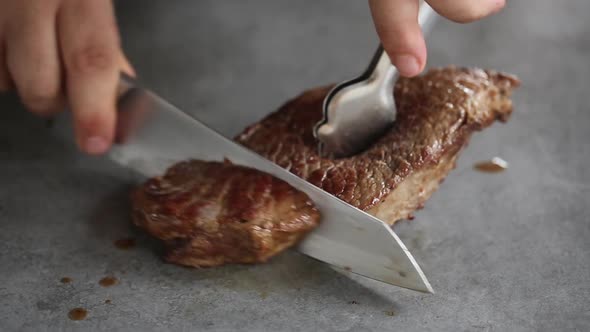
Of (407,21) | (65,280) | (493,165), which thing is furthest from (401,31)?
(65,280)

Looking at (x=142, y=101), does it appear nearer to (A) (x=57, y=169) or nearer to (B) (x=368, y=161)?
(A) (x=57, y=169)

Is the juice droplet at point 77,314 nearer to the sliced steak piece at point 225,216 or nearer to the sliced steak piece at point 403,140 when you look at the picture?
the sliced steak piece at point 225,216

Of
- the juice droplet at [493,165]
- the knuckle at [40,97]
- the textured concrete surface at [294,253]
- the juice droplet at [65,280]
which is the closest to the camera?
the textured concrete surface at [294,253]

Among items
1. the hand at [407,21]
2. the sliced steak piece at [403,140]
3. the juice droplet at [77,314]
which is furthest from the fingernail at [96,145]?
the hand at [407,21]

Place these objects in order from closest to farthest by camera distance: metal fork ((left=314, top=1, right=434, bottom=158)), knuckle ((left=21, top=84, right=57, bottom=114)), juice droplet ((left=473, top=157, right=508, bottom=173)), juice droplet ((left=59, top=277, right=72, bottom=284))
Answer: juice droplet ((left=59, top=277, right=72, bottom=284)), metal fork ((left=314, top=1, right=434, bottom=158)), knuckle ((left=21, top=84, right=57, bottom=114)), juice droplet ((left=473, top=157, right=508, bottom=173))

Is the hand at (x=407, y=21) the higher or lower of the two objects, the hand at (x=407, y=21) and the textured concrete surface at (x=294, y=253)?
the higher

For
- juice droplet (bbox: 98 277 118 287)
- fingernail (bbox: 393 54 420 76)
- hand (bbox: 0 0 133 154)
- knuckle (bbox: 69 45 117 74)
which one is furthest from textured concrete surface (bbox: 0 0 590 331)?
fingernail (bbox: 393 54 420 76)

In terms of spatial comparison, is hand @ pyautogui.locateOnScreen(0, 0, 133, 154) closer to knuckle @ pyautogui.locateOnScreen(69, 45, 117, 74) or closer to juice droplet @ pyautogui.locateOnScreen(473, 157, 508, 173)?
knuckle @ pyautogui.locateOnScreen(69, 45, 117, 74)
